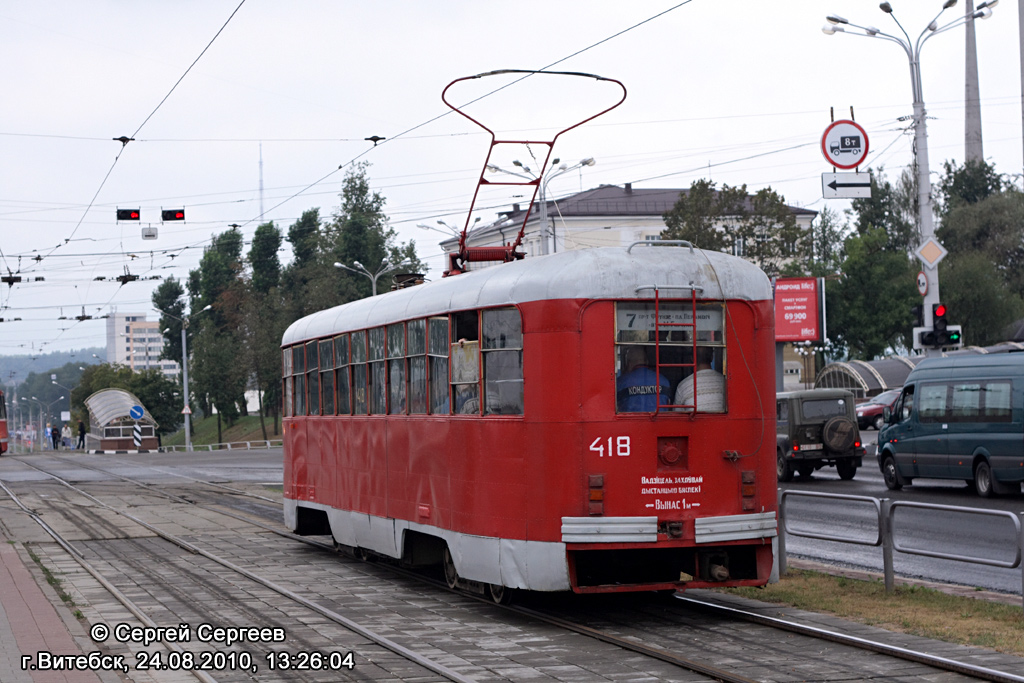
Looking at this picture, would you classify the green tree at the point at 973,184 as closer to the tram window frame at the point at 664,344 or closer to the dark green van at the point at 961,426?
the dark green van at the point at 961,426

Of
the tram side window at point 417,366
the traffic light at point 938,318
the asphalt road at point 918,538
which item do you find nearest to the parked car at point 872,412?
the traffic light at point 938,318

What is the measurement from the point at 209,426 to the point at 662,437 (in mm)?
109500

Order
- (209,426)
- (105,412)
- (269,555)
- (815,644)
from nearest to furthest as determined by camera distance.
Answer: (815,644) → (269,555) → (105,412) → (209,426)

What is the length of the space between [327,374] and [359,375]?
133cm

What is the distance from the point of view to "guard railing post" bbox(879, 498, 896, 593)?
38.6ft

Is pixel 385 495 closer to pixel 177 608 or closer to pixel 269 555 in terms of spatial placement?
pixel 177 608

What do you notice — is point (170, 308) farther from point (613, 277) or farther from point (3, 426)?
point (613, 277)

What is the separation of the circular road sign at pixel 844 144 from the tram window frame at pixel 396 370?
15.2m

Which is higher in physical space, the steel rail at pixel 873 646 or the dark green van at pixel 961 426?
the dark green van at pixel 961 426

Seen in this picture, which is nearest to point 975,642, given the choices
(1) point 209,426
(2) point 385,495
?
(2) point 385,495

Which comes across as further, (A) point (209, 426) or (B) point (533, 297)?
(A) point (209, 426)

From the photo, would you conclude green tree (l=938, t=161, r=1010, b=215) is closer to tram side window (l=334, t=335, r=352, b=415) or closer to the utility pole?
the utility pole

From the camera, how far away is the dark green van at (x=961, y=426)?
72.6 feet

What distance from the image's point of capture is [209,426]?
115938mm
